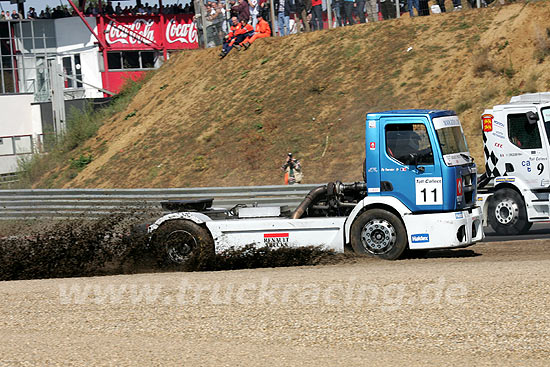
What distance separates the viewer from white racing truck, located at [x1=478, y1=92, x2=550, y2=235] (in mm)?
14492

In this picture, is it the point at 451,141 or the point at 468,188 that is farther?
the point at 468,188

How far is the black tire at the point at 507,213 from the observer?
1466 cm

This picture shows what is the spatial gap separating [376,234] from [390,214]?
340mm

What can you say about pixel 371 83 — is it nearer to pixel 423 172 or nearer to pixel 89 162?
pixel 89 162

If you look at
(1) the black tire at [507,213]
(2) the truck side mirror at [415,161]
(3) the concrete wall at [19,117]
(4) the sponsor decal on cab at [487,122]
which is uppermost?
(3) the concrete wall at [19,117]

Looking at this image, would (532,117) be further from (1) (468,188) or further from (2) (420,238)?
(2) (420,238)

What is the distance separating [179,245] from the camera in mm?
11438

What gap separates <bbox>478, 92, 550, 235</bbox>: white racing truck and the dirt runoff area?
180 inches

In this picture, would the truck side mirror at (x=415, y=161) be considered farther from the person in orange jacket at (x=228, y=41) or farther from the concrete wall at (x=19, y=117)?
the concrete wall at (x=19, y=117)

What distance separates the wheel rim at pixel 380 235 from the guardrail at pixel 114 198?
5865mm

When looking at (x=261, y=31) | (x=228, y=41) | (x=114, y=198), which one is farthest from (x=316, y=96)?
(x=114, y=198)

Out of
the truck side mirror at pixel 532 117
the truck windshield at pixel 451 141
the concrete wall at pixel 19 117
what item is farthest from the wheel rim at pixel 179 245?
the concrete wall at pixel 19 117

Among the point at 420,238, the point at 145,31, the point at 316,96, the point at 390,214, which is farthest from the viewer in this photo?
the point at 145,31

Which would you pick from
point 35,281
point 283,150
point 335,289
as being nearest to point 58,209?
point 283,150
